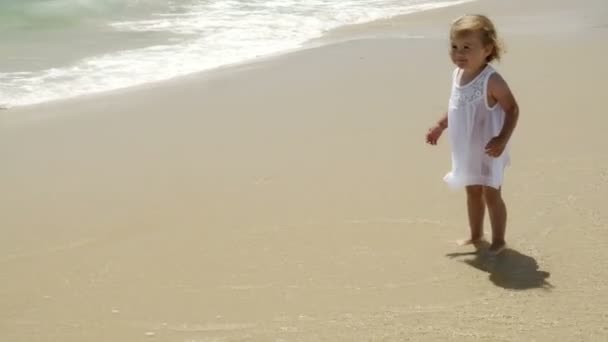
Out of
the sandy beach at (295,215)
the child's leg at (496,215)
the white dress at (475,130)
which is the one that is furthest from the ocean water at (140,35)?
the child's leg at (496,215)

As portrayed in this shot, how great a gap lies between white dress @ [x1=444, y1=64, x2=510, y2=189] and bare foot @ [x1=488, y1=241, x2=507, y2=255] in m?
0.22

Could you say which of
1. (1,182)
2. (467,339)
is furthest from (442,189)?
(1,182)

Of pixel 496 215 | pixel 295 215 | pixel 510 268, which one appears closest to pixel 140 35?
pixel 295 215

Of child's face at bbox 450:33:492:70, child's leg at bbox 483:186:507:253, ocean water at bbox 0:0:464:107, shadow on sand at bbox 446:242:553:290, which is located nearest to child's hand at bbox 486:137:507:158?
child's leg at bbox 483:186:507:253

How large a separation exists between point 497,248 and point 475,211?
0.17 meters

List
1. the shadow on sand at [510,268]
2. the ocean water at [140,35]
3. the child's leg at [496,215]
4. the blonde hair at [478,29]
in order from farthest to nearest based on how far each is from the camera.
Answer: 1. the ocean water at [140,35]
2. the child's leg at [496,215]
3. the blonde hair at [478,29]
4. the shadow on sand at [510,268]

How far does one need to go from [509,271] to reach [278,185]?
4.55 ft

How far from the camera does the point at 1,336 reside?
2.90 meters

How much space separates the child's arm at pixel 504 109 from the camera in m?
3.12

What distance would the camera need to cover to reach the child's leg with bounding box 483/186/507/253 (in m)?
3.28

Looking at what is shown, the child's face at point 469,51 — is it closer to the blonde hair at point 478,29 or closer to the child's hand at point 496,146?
the blonde hair at point 478,29

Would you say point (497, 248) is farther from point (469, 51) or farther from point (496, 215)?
point (469, 51)

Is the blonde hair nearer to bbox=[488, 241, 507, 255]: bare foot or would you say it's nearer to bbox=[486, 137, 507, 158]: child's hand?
bbox=[486, 137, 507, 158]: child's hand

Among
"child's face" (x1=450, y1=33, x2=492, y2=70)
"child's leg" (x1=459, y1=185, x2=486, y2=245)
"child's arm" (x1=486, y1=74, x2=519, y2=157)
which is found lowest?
"child's leg" (x1=459, y1=185, x2=486, y2=245)
